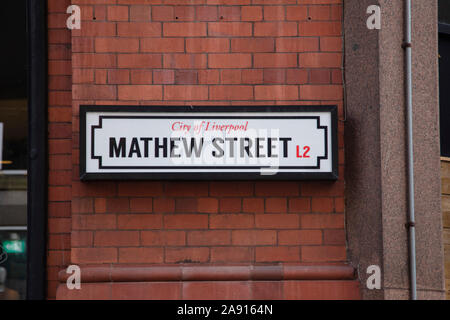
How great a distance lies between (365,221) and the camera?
3.94 m

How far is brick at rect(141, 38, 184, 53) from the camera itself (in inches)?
161

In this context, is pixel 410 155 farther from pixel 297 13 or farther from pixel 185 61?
pixel 185 61

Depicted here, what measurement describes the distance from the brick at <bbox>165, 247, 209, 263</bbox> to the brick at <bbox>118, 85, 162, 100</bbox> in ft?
3.74

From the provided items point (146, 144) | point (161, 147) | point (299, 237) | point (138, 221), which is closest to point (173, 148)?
point (161, 147)

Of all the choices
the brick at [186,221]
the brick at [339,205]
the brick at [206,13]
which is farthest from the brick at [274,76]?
the brick at [186,221]

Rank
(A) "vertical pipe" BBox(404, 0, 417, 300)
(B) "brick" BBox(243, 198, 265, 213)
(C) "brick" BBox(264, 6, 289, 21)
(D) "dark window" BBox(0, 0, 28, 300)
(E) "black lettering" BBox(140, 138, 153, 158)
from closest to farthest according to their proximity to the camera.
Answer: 1. (A) "vertical pipe" BBox(404, 0, 417, 300)
2. (E) "black lettering" BBox(140, 138, 153, 158)
3. (B) "brick" BBox(243, 198, 265, 213)
4. (C) "brick" BBox(264, 6, 289, 21)
5. (D) "dark window" BBox(0, 0, 28, 300)

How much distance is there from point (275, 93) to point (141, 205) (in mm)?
1300

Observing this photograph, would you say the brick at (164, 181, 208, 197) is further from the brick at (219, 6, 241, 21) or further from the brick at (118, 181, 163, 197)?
the brick at (219, 6, 241, 21)

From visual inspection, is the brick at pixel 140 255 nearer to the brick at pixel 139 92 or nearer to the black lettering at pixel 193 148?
the black lettering at pixel 193 148

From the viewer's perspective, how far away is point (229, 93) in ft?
13.4

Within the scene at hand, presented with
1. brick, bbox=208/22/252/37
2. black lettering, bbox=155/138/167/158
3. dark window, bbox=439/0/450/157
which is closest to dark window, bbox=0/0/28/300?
black lettering, bbox=155/138/167/158

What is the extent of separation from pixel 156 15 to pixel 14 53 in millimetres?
1313

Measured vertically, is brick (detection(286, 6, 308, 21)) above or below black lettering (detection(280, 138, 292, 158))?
above

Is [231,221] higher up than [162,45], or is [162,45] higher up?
[162,45]
